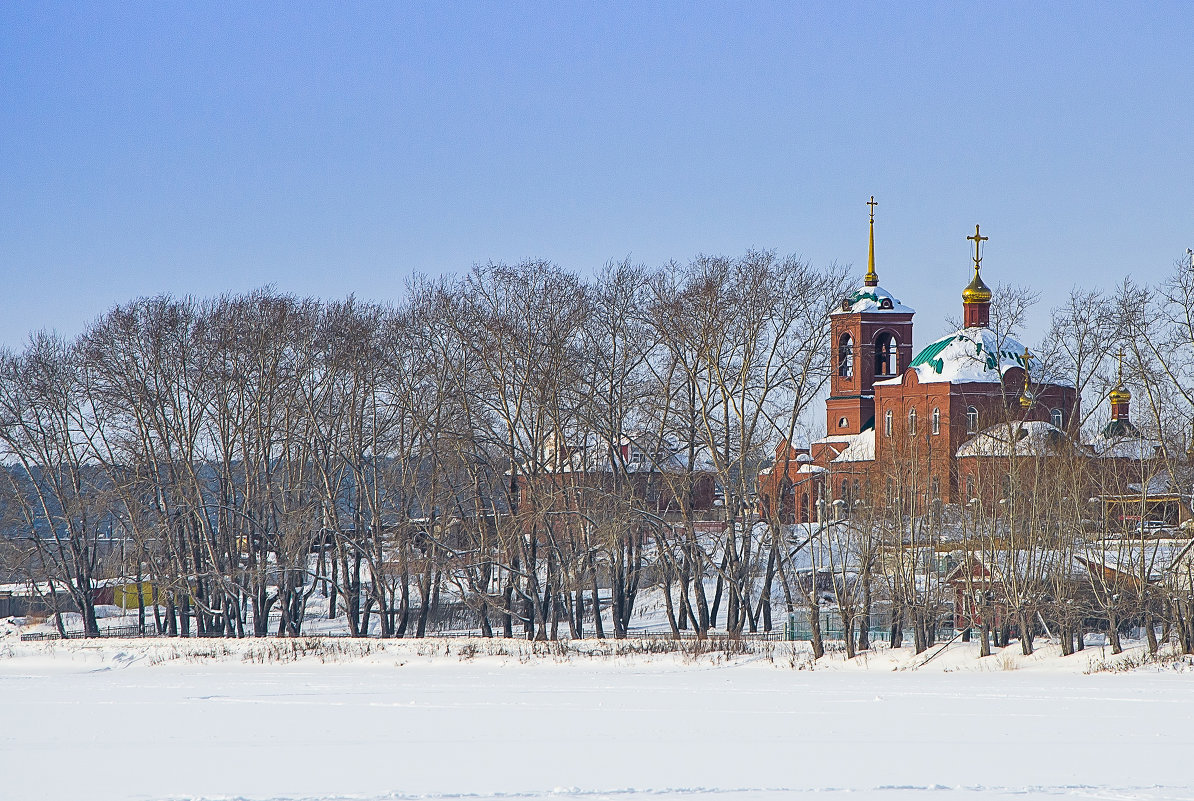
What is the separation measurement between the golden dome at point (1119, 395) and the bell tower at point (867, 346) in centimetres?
3619

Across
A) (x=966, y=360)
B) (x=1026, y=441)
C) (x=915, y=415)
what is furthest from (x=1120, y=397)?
(x=966, y=360)

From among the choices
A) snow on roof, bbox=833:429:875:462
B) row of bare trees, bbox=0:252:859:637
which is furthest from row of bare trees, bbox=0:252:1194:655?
snow on roof, bbox=833:429:875:462

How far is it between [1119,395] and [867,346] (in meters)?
37.1

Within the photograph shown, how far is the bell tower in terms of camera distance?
70.4 m

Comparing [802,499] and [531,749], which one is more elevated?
[802,499]

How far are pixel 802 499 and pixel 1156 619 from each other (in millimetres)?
36949

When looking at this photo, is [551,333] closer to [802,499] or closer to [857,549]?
[857,549]

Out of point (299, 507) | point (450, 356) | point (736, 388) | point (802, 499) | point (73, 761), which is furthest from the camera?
point (802, 499)

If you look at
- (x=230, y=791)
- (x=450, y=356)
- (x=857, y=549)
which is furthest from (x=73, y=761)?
(x=450, y=356)

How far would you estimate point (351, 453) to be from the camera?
39.2 meters

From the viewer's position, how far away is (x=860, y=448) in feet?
214

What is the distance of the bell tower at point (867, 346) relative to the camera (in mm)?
70375

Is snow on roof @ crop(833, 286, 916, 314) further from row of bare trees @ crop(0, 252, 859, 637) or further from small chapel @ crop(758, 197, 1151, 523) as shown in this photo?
row of bare trees @ crop(0, 252, 859, 637)

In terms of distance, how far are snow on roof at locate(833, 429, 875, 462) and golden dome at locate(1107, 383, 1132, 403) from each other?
2672cm
